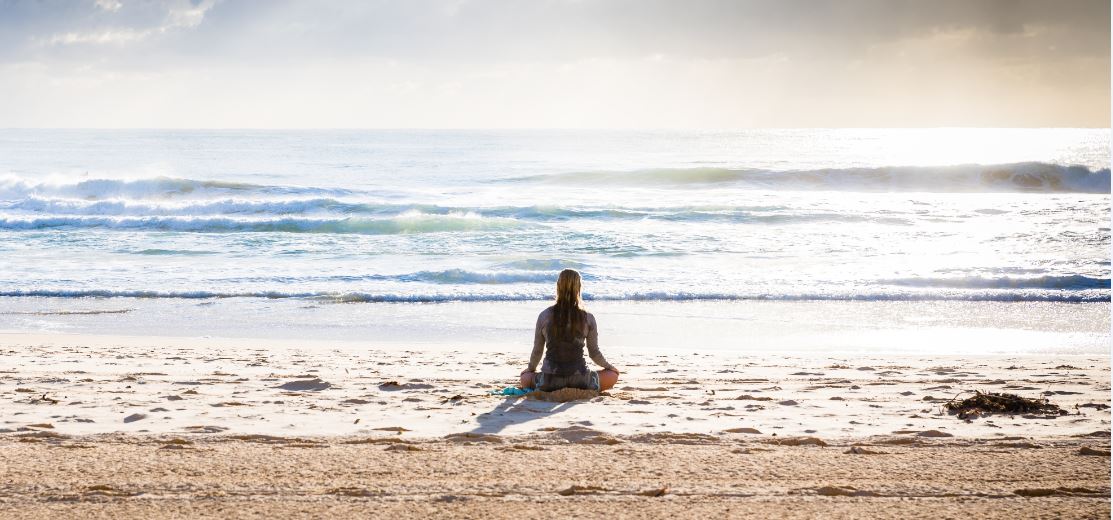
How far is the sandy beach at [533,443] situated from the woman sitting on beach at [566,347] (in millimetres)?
155

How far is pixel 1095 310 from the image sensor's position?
11.6m

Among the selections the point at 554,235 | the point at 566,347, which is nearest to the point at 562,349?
the point at 566,347

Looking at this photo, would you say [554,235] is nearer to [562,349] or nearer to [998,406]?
[562,349]

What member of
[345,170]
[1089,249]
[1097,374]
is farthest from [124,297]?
[345,170]

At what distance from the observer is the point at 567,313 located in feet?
20.1

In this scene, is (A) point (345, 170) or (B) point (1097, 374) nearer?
(B) point (1097, 374)

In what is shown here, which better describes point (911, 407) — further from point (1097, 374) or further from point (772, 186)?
point (772, 186)

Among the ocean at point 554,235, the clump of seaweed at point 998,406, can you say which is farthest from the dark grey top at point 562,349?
the ocean at point 554,235

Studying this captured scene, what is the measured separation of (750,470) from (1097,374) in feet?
15.1

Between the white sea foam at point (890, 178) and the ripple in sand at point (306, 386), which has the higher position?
the white sea foam at point (890, 178)

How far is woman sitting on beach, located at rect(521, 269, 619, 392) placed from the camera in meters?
6.03

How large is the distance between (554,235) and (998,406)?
1531 centimetres

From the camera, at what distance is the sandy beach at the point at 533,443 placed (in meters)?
3.69

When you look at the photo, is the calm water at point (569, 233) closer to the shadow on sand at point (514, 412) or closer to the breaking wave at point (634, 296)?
the breaking wave at point (634, 296)
